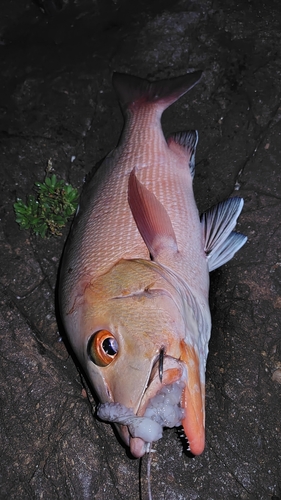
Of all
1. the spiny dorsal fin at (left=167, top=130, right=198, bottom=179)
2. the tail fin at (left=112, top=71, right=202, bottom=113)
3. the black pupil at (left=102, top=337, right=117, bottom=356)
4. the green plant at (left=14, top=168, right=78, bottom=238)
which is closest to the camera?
the black pupil at (left=102, top=337, right=117, bottom=356)

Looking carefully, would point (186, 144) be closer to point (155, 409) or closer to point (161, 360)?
point (161, 360)

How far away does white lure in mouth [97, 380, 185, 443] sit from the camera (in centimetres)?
236

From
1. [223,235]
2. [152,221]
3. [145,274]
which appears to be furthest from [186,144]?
[145,274]

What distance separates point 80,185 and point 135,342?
2.21 metres

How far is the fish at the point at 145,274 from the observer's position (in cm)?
243

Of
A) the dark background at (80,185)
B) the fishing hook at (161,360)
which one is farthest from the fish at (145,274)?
the dark background at (80,185)

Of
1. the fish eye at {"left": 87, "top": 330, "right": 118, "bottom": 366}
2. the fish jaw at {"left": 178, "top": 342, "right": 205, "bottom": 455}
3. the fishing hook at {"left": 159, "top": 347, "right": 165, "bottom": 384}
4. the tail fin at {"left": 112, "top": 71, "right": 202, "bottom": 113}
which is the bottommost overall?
the fish jaw at {"left": 178, "top": 342, "right": 205, "bottom": 455}

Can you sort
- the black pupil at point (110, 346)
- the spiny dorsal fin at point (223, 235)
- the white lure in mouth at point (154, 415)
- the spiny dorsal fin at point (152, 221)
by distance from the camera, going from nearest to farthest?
the white lure in mouth at point (154, 415) → the black pupil at point (110, 346) → the spiny dorsal fin at point (152, 221) → the spiny dorsal fin at point (223, 235)

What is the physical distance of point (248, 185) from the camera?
3.94 m

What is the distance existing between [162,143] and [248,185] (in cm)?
82

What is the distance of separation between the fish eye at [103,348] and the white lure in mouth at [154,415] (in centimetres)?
26

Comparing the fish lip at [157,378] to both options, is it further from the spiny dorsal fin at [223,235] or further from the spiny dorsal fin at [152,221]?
the spiny dorsal fin at [223,235]

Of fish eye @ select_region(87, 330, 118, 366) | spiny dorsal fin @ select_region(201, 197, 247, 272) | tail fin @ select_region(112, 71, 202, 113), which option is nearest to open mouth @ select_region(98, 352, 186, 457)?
fish eye @ select_region(87, 330, 118, 366)

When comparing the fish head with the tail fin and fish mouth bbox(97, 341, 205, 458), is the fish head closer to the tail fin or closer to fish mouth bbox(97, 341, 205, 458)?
fish mouth bbox(97, 341, 205, 458)
